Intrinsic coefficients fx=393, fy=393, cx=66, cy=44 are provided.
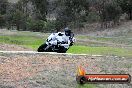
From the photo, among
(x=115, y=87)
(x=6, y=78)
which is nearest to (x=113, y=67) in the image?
(x=115, y=87)

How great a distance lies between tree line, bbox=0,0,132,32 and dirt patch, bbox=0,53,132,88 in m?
60.7

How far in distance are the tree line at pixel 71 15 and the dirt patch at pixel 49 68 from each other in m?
60.7

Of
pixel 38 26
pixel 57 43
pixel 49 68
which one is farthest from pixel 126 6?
pixel 49 68

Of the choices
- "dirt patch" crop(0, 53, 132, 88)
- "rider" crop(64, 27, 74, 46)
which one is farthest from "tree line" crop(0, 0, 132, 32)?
"dirt patch" crop(0, 53, 132, 88)

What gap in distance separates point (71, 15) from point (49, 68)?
233 ft

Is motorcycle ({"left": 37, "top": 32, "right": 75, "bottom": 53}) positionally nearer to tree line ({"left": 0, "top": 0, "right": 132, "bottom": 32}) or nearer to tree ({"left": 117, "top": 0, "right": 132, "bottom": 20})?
tree line ({"left": 0, "top": 0, "right": 132, "bottom": 32})

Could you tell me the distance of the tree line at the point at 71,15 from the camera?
3351 inches

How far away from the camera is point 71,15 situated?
299ft

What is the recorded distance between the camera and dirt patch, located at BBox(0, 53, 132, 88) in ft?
58.7

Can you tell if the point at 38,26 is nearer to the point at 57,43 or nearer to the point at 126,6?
the point at 126,6

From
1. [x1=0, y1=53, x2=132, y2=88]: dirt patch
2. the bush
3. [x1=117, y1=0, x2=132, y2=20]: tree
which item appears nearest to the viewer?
[x1=0, y1=53, x2=132, y2=88]: dirt patch

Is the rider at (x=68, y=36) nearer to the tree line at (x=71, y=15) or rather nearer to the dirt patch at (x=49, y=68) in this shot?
the dirt patch at (x=49, y=68)

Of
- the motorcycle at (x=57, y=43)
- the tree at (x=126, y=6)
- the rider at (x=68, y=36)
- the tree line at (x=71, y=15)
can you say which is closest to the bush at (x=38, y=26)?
the tree line at (x=71, y=15)

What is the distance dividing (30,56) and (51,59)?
1.20m
